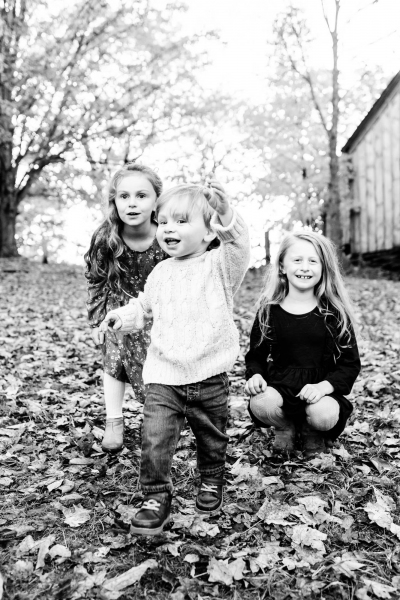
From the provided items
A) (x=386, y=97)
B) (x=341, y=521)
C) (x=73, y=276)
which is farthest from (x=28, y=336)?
(x=386, y=97)

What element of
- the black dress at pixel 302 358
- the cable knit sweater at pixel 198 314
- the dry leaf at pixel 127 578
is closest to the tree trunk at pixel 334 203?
the black dress at pixel 302 358

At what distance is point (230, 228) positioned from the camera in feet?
8.58

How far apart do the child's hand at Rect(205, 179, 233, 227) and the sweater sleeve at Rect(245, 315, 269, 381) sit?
3.36 ft

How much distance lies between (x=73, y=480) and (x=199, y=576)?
1.18 m

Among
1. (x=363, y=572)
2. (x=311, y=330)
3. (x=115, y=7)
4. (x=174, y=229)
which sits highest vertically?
(x=115, y=7)

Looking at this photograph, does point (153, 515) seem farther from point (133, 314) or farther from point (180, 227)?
point (180, 227)

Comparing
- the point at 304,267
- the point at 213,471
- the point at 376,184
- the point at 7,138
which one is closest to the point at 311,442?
the point at 213,471

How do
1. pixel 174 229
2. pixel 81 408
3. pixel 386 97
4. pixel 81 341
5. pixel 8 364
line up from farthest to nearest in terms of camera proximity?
pixel 386 97, pixel 81 341, pixel 8 364, pixel 81 408, pixel 174 229

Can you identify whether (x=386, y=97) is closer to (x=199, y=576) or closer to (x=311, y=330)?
(x=311, y=330)

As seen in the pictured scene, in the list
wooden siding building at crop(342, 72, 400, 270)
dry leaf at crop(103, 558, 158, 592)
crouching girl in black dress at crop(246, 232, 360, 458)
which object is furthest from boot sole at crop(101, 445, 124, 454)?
wooden siding building at crop(342, 72, 400, 270)

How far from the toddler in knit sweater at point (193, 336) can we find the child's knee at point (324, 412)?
0.64 m

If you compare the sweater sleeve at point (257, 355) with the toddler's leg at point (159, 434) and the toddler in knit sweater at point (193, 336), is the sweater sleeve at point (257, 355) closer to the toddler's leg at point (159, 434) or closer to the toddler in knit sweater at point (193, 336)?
the toddler in knit sweater at point (193, 336)

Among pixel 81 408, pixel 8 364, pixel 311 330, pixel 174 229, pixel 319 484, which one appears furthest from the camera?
pixel 8 364

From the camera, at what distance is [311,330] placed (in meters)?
3.38
